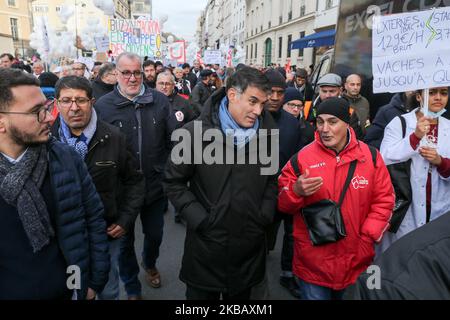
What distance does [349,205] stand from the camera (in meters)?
2.34

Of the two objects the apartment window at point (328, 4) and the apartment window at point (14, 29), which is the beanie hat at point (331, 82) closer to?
the apartment window at point (328, 4)

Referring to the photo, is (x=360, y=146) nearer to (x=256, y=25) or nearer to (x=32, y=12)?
(x=256, y=25)

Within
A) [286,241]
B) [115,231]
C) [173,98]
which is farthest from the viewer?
[173,98]

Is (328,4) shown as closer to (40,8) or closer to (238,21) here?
(238,21)

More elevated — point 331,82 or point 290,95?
point 331,82

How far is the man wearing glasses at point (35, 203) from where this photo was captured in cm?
162

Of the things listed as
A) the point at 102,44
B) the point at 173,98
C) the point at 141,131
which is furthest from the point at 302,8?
the point at 141,131

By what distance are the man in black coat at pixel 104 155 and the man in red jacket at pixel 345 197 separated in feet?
3.83

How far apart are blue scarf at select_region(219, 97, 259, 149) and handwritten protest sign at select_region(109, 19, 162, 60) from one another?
8686 millimetres

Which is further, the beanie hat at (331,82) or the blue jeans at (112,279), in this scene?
the beanie hat at (331,82)

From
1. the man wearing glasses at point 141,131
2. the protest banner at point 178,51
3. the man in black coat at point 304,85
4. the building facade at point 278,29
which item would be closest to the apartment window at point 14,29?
the building facade at point 278,29

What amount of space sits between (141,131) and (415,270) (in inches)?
104

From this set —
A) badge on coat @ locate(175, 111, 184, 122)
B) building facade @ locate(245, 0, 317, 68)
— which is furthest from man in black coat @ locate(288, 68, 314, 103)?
building facade @ locate(245, 0, 317, 68)
